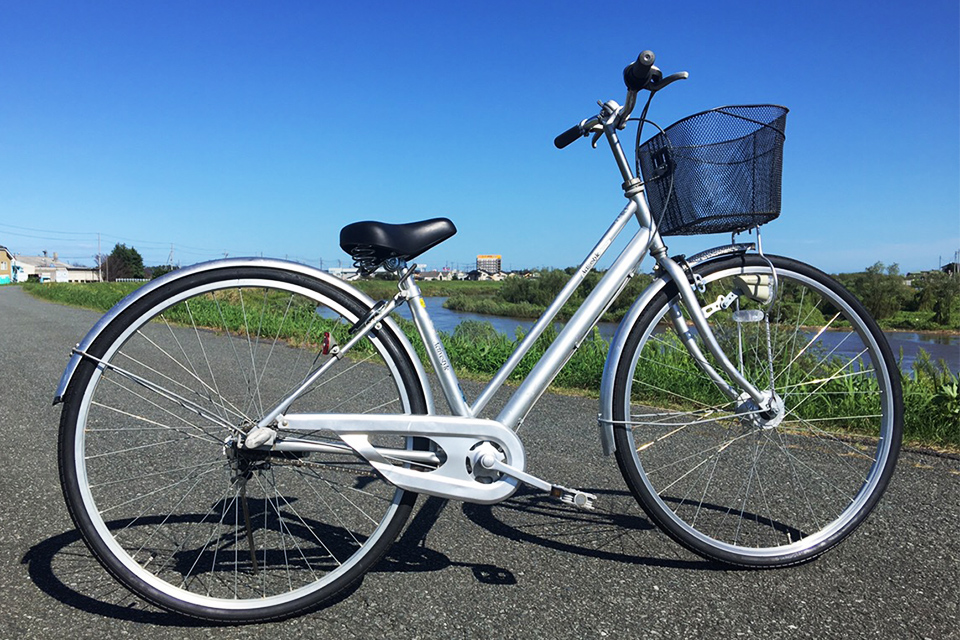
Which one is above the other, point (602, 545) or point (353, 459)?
point (353, 459)

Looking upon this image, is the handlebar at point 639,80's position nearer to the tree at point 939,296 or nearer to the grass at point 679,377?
the grass at point 679,377

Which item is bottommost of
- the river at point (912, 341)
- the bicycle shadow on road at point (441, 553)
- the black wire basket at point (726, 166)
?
the bicycle shadow on road at point (441, 553)

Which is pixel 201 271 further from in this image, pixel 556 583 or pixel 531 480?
pixel 556 583

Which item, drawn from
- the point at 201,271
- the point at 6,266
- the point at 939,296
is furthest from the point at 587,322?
the point at 6,266

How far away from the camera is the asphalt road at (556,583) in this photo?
6.01 feet

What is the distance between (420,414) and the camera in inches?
79.2

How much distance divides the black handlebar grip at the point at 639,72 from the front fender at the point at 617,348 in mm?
662

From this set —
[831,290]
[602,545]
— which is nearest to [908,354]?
[831,290]

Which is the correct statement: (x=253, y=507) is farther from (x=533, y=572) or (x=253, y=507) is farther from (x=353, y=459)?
(x=533, y=572)

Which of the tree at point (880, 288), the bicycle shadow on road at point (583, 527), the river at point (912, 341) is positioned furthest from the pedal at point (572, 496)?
the tree at point (880, 288)

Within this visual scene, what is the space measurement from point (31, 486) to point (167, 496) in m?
0.70

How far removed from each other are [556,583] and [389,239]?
1283 mm

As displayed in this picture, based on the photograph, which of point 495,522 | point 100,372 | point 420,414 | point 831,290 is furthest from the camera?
point 495,522

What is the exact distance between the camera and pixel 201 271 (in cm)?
191
